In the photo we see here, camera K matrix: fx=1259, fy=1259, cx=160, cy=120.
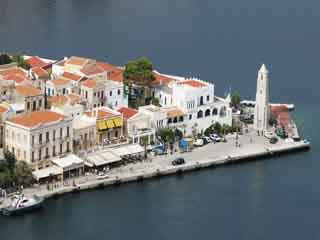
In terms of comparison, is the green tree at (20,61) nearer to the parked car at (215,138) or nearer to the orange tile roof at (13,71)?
the orange tile roof at (13,71)

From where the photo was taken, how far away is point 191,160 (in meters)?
77.7

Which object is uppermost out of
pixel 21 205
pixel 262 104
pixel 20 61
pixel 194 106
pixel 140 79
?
pixel 20 61

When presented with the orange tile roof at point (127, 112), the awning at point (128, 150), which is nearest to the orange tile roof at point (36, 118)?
the awning at point (128, 150)

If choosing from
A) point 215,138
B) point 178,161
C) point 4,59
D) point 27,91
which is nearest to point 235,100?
point 215,138

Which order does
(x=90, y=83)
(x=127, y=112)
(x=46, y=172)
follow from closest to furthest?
(x=46, y=172) < (x=127, y=112) < (x=90, y=83)

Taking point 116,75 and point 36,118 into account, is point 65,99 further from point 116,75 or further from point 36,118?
point 116,75

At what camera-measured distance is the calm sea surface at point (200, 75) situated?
67938 millimetres

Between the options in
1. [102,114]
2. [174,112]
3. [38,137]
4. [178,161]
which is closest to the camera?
[38,137]

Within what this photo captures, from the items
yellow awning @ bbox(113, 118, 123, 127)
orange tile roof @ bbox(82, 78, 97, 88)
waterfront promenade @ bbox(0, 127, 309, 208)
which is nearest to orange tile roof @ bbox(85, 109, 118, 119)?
yellow awning @ bbox(113, 118, 123, 127)

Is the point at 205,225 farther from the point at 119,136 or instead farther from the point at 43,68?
the point at 43,68

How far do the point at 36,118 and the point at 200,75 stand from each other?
27954 mm

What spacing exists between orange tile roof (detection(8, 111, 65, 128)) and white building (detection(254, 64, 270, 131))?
14.8 m

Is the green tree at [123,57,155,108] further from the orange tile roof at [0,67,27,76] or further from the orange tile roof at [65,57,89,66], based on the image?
the orange tile roof at [0,67,27,76]

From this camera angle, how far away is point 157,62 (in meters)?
106
